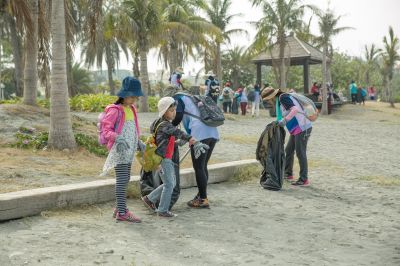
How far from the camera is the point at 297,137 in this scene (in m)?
7.72

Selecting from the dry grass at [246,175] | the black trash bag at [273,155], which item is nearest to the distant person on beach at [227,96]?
the dry grass at [246,175]

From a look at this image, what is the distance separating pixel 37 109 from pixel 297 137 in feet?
22.5

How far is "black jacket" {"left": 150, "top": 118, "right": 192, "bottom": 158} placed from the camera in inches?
209

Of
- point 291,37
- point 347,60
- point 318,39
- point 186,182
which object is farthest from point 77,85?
point 186,182

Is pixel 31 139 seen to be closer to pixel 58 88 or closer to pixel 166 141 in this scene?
pixel 58 88

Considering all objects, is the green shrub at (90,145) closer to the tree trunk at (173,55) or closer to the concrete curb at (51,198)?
the concrete curb at (51,198)

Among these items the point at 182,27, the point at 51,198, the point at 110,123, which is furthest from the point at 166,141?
the point at 182,27

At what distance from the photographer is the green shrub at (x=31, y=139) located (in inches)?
366

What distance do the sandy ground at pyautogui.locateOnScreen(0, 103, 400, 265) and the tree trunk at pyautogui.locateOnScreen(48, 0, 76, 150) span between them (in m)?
3.10

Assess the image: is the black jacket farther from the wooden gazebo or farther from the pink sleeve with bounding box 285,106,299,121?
the wooden gazebo

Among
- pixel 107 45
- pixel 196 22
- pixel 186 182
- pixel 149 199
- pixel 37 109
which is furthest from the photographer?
pixel 107 45

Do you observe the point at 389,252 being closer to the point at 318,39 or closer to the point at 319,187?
the point at 319,187

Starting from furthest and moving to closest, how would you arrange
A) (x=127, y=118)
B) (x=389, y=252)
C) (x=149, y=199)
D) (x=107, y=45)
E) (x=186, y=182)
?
(x=107, y=45)
(x=186, y=182)
(x=149, y=199)
(x=127, y=118)
(x=389, y=252)

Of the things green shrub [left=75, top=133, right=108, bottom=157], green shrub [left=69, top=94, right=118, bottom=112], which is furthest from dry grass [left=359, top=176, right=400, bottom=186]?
green shrub [left=69, top=94, right=118, bottom=112]
